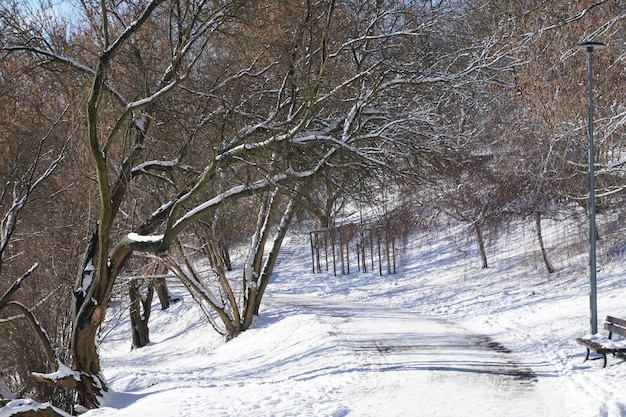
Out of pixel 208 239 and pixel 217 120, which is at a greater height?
pixel 217 120

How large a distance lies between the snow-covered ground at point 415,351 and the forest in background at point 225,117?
239 centimetres

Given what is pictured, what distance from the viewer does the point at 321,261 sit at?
4016cm

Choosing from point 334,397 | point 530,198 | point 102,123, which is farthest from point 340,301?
point 334,397

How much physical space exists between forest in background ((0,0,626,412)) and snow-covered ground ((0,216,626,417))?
239 centimetres

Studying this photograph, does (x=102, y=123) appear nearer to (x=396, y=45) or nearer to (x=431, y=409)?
(x=396, y=45)

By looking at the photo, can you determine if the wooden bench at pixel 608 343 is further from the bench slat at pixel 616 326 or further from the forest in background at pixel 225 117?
the forest in background at pixel 225 117

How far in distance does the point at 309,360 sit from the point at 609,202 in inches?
515

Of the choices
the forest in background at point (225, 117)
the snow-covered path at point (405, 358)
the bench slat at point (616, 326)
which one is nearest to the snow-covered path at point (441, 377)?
the snow-covered path at point (405, 358)

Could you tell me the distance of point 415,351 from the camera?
40.4 feet

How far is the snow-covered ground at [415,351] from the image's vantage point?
861 centimetres

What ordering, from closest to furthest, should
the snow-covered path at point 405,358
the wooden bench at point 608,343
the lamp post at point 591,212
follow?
the snow-covered path at point 405,358 → the wooden bench at point 608,343 → the lamp post at point 591,212

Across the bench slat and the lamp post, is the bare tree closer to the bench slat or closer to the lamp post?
the lamp post

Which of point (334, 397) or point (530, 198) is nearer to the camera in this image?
point (334, 397)

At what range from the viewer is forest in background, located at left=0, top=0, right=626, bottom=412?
10.6m
